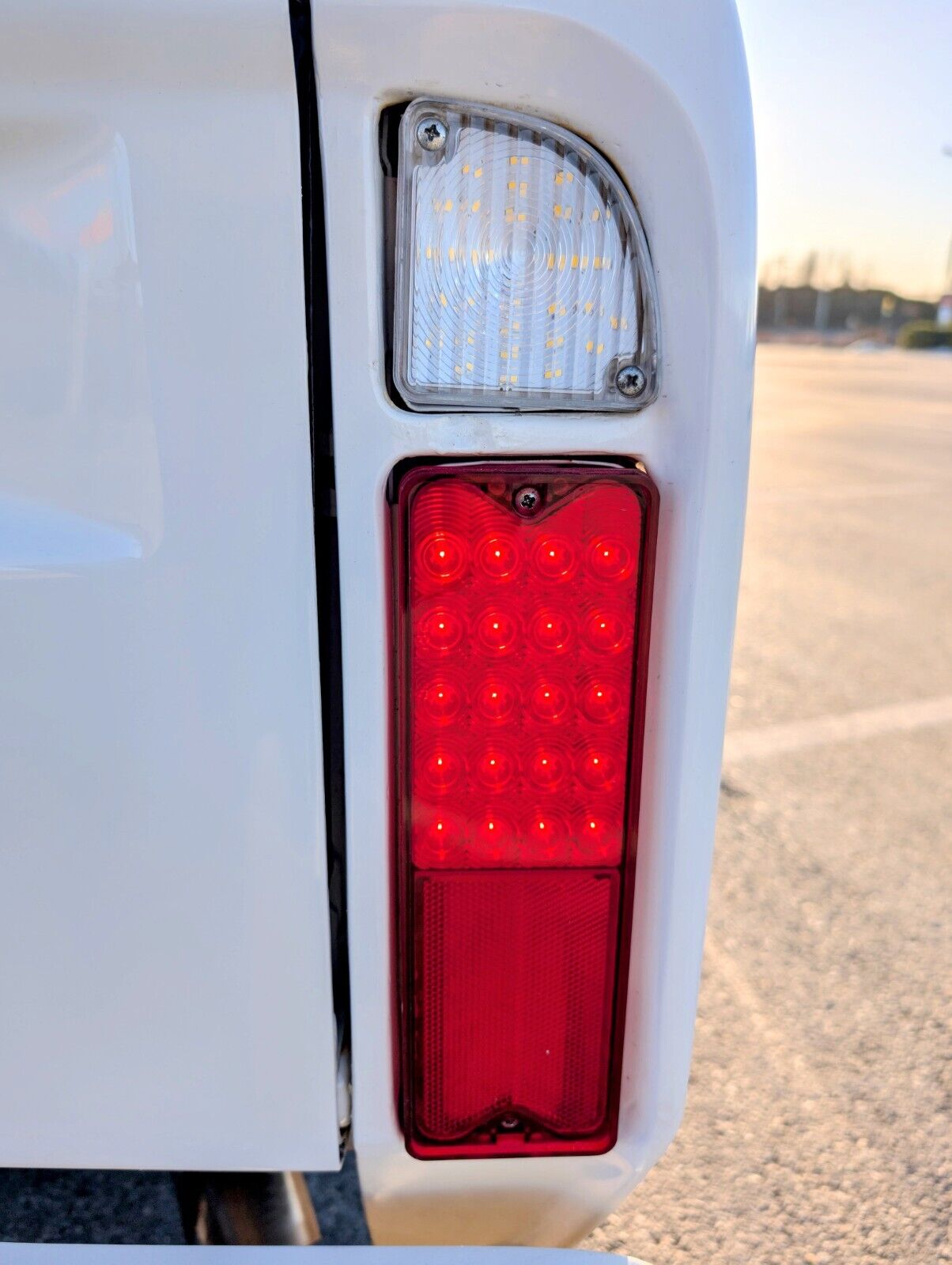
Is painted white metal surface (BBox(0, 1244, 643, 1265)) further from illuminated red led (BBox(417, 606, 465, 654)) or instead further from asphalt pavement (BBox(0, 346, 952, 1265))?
asphalt pavement (BBox(0, 346, 952, 1265))

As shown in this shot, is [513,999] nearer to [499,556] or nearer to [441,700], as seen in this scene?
[441,700]

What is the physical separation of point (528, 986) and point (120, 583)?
64 centimetres

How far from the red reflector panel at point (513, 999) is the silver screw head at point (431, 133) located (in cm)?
73

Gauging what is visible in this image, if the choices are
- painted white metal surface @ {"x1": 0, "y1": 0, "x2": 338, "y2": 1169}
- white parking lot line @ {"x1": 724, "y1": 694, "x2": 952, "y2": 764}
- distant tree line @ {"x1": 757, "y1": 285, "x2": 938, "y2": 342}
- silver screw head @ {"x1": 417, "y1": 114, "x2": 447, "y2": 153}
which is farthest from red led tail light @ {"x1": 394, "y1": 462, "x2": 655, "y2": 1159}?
distant tree line @ {"x1": 757, "y1": 285, "x2": 938, "y2": 342}

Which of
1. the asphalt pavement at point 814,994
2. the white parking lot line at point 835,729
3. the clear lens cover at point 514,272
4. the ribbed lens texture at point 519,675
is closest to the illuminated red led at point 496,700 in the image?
the ribbed lens texture at point 519,675

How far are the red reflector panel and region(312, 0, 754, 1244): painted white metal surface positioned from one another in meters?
0.04

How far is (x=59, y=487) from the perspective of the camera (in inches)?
39.0

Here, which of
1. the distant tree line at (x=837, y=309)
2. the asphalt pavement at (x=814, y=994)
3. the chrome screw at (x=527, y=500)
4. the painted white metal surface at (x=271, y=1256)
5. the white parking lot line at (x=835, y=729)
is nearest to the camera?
the chrome screw at (x=527, y=500)

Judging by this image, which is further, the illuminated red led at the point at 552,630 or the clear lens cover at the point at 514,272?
the illuminated red led at the point at 552,630

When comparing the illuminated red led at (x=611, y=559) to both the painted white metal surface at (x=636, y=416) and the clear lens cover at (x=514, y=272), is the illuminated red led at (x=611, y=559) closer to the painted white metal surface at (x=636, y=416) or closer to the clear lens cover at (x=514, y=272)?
the painted white metal surface at (x=636, y=416)

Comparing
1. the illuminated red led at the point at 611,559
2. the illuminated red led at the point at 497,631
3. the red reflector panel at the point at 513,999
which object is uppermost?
the illuminated red led at the point at 611,559

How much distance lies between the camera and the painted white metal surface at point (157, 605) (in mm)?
915

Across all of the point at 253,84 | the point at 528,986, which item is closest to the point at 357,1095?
the point at 528,986

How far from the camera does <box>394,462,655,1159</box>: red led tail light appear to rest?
1.04 metres
